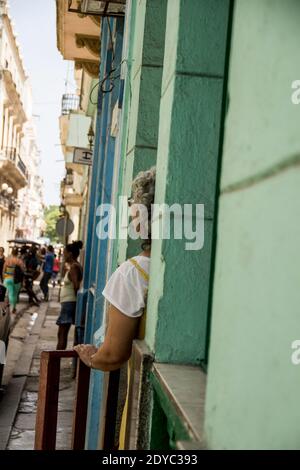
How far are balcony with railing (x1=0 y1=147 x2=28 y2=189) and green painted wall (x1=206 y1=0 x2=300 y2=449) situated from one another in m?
39.8

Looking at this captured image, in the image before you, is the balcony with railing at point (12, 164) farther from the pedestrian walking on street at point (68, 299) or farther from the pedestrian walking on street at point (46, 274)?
the pedestrian walking on street at point (68, 299)

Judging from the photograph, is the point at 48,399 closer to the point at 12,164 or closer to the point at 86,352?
the point at 86,352

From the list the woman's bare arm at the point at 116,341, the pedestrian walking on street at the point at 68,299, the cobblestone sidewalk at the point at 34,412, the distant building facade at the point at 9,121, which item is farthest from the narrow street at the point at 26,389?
the distant building facade at the point at 9,121

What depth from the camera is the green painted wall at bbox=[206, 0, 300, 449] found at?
1.19m

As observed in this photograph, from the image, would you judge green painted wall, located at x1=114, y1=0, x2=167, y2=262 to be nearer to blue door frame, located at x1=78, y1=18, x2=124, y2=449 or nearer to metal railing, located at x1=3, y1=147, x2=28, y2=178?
blue door frame, located at x1=78, y1=18, x2=124, y2=449

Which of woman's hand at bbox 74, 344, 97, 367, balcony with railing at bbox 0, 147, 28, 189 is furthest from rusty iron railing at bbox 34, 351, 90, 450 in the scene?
balcony with railing at bbox 0, 147, 28, 189

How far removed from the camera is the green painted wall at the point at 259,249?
1.19 metres

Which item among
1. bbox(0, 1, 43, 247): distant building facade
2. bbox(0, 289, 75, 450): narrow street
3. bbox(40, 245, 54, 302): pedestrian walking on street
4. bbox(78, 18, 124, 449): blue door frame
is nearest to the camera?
bbox(78, 18, 124, 449): blue door frame

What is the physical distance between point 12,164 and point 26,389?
35297 millimetres

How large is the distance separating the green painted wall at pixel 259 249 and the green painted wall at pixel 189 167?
2.64 ft

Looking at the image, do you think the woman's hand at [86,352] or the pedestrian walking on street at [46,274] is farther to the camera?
the pedestrian walking on street at [46,274]

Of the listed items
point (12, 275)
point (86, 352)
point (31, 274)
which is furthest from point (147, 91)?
point (31, 274)
